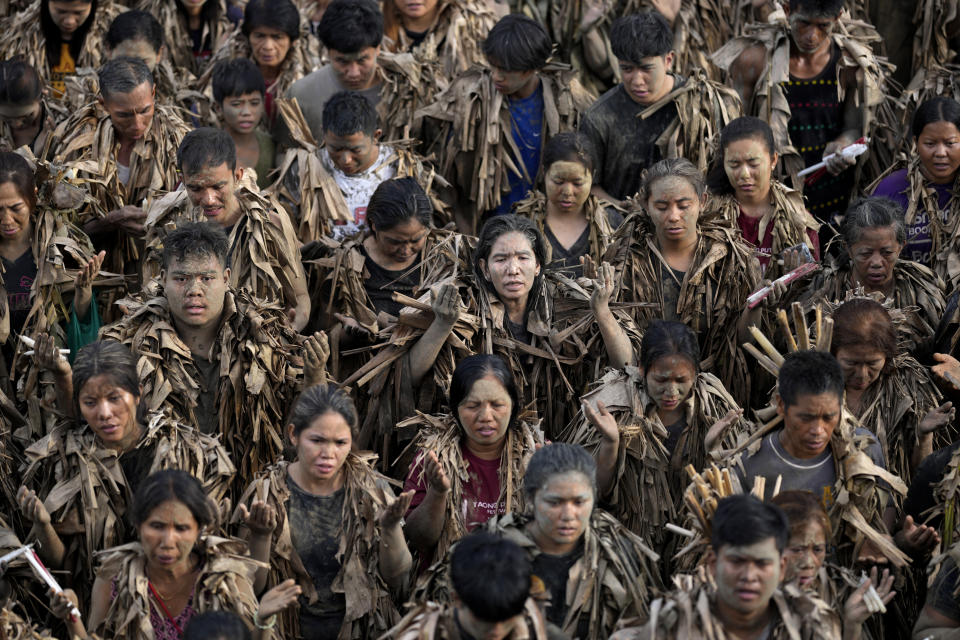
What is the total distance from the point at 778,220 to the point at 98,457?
146 inches

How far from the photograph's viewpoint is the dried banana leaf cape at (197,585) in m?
6.40

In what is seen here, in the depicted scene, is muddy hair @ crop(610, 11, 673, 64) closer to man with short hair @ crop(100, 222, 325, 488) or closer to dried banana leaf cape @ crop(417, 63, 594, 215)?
dried banana leaf cape @ crop(417, 63, 594, 215)

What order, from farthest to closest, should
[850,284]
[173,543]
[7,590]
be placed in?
1. [850,284]
2. [7,590]
3. [173,543]

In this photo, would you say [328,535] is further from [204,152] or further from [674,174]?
[674,174]

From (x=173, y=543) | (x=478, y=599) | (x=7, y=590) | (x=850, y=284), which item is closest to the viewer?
(x=478, y=599)

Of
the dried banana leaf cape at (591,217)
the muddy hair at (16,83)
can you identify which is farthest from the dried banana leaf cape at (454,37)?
the muddy hair at (16,83)

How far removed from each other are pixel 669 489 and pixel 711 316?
119 cm

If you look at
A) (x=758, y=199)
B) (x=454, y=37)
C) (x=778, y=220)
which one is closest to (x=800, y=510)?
(x=778, y=220)

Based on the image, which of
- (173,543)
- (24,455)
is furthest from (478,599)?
(24,455)

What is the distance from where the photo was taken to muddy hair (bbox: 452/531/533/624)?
6000 mm

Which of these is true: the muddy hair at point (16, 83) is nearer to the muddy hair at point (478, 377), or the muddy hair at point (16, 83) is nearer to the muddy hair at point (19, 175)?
the muddy hair at point (19, 175)

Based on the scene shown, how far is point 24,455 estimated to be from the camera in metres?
7.66

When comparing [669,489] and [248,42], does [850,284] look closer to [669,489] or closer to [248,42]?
[669,489]

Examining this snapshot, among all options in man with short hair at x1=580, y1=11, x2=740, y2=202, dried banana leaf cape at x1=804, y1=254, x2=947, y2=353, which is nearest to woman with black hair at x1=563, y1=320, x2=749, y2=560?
dried banana leaf cape at x1=804, y1=254, x2=947, y2=353
